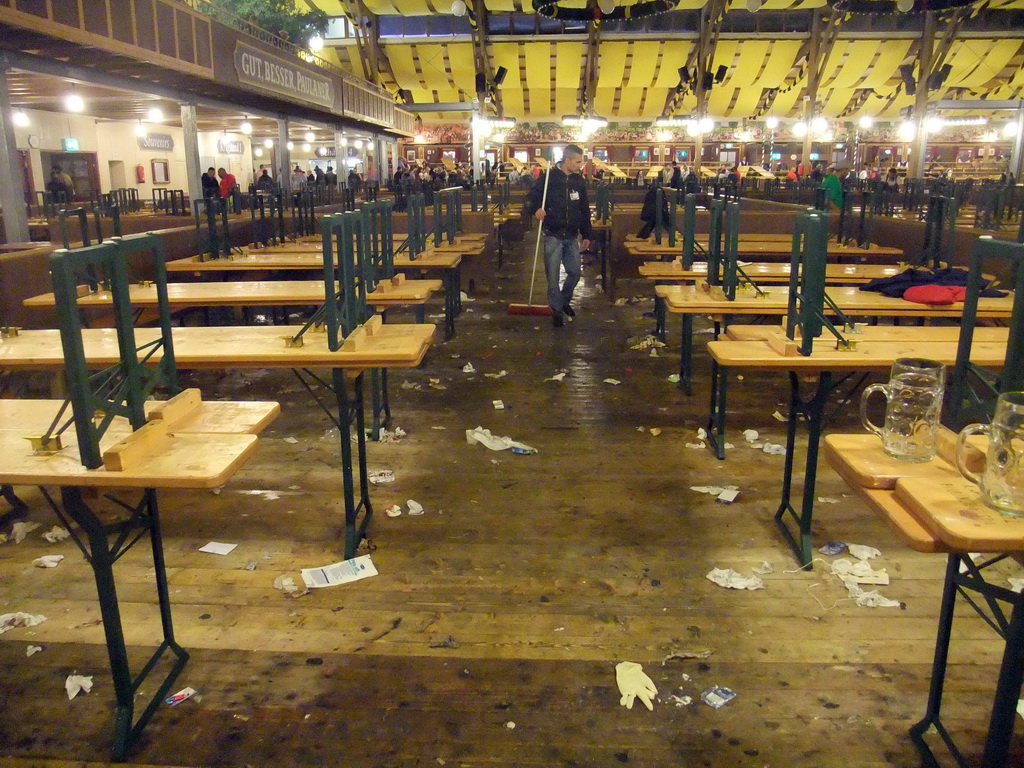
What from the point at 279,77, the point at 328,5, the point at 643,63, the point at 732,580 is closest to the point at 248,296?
the point at 732,580

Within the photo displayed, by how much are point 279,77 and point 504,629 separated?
13632 millimetres

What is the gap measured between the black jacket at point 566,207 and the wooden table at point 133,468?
5.74 m

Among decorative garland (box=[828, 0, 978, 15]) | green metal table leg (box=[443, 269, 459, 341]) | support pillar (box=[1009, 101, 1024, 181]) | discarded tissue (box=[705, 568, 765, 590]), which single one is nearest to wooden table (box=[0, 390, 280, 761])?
discarded tissue (box=[705, 568, 765, 590])

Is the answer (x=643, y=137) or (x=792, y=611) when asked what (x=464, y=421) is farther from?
(x=643, y=137)

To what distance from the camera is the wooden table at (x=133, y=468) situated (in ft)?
6.95

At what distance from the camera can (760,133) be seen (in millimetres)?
34406

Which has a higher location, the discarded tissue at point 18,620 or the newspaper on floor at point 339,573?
the newspaper on floor at point 339,573

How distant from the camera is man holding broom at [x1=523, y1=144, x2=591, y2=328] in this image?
801cm

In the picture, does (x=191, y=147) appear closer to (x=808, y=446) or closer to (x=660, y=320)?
(x=660, y=320)

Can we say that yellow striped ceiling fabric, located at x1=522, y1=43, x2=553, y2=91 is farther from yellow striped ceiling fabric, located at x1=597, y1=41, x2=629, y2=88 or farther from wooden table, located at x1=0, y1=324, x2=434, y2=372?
wooden table, located at x1=0, y1=324, x2=434, y2=372

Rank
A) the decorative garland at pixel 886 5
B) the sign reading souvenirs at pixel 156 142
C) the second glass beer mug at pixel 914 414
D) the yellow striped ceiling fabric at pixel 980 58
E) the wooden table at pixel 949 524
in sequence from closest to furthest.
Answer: the wooden table at pixel 949 524 < the second glass beer mug at pixel 914 414 < the decorative garland at pixel 886 5 < the sign reading souvenirs at pixel 156 142 < the yellow striped ceiling fabric at pixel 980 58

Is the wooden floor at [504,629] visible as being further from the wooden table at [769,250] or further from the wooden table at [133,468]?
the wooden table at [769,250]

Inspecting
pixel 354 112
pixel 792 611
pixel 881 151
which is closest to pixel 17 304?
pixel 792 611

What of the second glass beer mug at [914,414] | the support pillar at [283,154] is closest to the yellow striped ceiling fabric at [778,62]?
the support pillar at [283,154]
